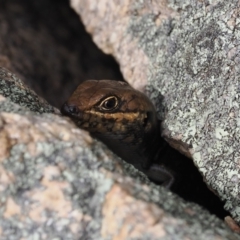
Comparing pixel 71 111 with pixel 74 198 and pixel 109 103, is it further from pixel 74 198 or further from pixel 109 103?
pixel 74 198

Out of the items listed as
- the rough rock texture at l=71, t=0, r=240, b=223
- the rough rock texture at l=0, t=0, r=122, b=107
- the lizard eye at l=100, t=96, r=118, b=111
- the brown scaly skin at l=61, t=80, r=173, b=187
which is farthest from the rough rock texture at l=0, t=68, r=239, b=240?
the rough rock texture at l=0, t=0, r=122, b=107

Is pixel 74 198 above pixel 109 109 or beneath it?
beneath

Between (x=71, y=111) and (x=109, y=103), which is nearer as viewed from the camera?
(x=71, y=111)

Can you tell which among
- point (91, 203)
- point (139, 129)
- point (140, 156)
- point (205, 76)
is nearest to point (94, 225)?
point (91, 203)

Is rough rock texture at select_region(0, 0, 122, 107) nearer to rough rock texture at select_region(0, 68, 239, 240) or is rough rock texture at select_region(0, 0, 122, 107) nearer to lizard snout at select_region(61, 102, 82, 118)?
lizard snout at select_region(61, 102, 82, 118)

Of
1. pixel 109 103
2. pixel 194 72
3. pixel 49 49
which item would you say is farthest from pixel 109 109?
pixel 49 49

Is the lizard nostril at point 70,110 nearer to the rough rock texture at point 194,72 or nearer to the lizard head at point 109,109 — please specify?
the lizard head at point 109,109

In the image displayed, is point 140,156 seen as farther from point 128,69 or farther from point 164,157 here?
point 128,69
